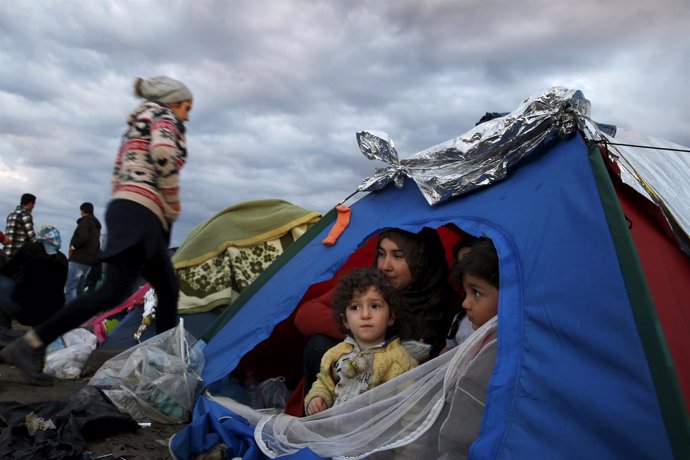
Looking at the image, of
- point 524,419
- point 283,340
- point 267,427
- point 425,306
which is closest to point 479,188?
point 425,306

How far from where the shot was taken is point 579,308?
208cm

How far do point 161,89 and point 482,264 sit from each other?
183cm

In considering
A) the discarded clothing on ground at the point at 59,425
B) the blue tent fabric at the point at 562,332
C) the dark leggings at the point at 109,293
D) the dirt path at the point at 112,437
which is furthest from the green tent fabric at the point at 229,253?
the blue tent fabric at the point at 562,332

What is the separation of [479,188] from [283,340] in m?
1.71

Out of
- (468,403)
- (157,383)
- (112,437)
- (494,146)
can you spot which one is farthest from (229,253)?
(468,403)

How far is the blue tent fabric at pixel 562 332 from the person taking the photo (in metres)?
1.92

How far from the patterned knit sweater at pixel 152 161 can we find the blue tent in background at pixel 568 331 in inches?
42.1

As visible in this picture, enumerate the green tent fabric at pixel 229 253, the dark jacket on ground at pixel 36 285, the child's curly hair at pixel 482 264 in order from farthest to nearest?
the green tent fabric at pixel 229 253, the dark jacket on ground at pixel 36 285, the child's curly hair at pixel 482 264

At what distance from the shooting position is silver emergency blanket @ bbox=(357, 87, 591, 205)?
8.54 feet

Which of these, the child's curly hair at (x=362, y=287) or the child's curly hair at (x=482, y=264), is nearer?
the child's curly hair at (x=482, y=264)

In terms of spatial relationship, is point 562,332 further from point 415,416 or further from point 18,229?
point 18,229

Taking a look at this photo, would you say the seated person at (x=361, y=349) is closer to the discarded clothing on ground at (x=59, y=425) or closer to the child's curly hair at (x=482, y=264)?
the child's curly hair at (x=482, y=264)

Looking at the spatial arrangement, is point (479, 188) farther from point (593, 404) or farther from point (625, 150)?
point (593, 404)

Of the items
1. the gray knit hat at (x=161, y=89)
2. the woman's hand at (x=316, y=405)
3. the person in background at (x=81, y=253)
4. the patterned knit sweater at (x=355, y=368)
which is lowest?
the woman's hand at (x=316, y=405)
